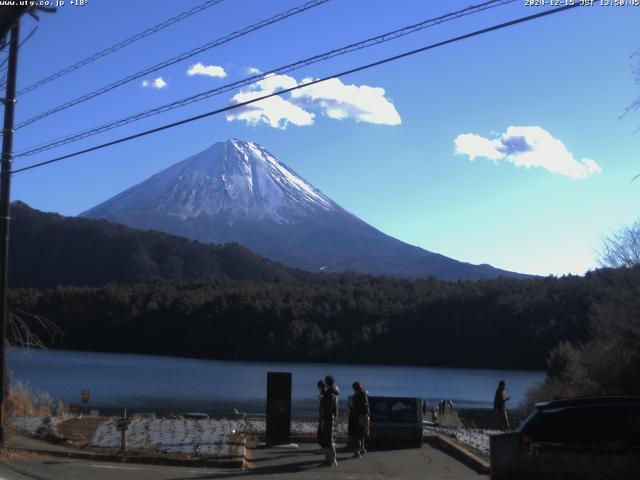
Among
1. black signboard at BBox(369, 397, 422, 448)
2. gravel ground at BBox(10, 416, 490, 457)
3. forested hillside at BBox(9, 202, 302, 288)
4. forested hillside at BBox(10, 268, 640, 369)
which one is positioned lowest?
gravel ground at BBox(10, 416, 490, 457)

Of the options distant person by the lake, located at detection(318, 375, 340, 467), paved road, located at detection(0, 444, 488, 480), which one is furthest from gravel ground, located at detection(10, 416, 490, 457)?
distant person by the lake, located at detection(318, 375, 340, 467)

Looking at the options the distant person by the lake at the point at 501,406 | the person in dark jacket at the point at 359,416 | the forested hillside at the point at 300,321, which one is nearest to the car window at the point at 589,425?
the person in dark jacket at the point at 359,416

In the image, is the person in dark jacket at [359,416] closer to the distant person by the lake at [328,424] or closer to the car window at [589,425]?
the distant person by the lake at [328,424]

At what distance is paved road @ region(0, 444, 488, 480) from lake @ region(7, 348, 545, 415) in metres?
21.9

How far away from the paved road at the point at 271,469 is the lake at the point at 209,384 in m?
21.9

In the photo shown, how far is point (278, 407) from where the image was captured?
1731cm

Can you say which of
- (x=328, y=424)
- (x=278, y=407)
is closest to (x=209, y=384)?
(x=278, y=407)

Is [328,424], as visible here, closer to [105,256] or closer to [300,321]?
[300,321]

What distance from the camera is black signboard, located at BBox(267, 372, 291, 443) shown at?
682 inches

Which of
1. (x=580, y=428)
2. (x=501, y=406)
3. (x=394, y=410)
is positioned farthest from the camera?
(x=501, y=406)

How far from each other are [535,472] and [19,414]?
15445 millimetres

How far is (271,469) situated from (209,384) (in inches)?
1826

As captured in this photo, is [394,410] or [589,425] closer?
[589,425]

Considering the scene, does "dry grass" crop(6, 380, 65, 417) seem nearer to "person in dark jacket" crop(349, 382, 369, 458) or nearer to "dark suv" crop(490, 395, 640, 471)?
"person in dark jacket" crop(349, 382, 369, 458)
